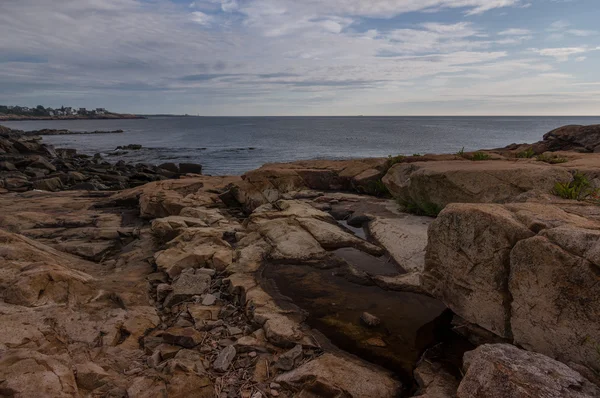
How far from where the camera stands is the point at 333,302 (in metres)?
8.12

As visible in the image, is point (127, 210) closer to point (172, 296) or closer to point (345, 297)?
point (172, 296)

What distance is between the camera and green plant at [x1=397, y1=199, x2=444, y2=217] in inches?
506

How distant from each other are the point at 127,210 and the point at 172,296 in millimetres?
11748

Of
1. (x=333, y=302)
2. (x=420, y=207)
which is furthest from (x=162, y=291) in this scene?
(x=420, y=207)

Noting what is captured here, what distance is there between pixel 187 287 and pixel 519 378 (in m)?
6.95

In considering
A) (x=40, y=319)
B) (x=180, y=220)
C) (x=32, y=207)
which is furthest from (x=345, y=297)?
(x=32, y=207)

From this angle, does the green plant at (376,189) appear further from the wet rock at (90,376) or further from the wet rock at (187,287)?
the wet rock at (90,376)

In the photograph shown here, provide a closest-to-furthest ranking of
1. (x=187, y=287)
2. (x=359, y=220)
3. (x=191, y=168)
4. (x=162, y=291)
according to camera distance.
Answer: (x=162, y=291), (x=187, y=287), (x=359, y=220), (x=191, y=168)

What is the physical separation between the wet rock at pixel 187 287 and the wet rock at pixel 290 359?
3233mm

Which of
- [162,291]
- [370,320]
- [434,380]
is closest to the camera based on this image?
[434,380]

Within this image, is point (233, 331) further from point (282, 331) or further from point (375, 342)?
point (375, 342)

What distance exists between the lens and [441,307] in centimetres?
786

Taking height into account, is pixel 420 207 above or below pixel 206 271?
above

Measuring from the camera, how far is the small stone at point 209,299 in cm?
816
